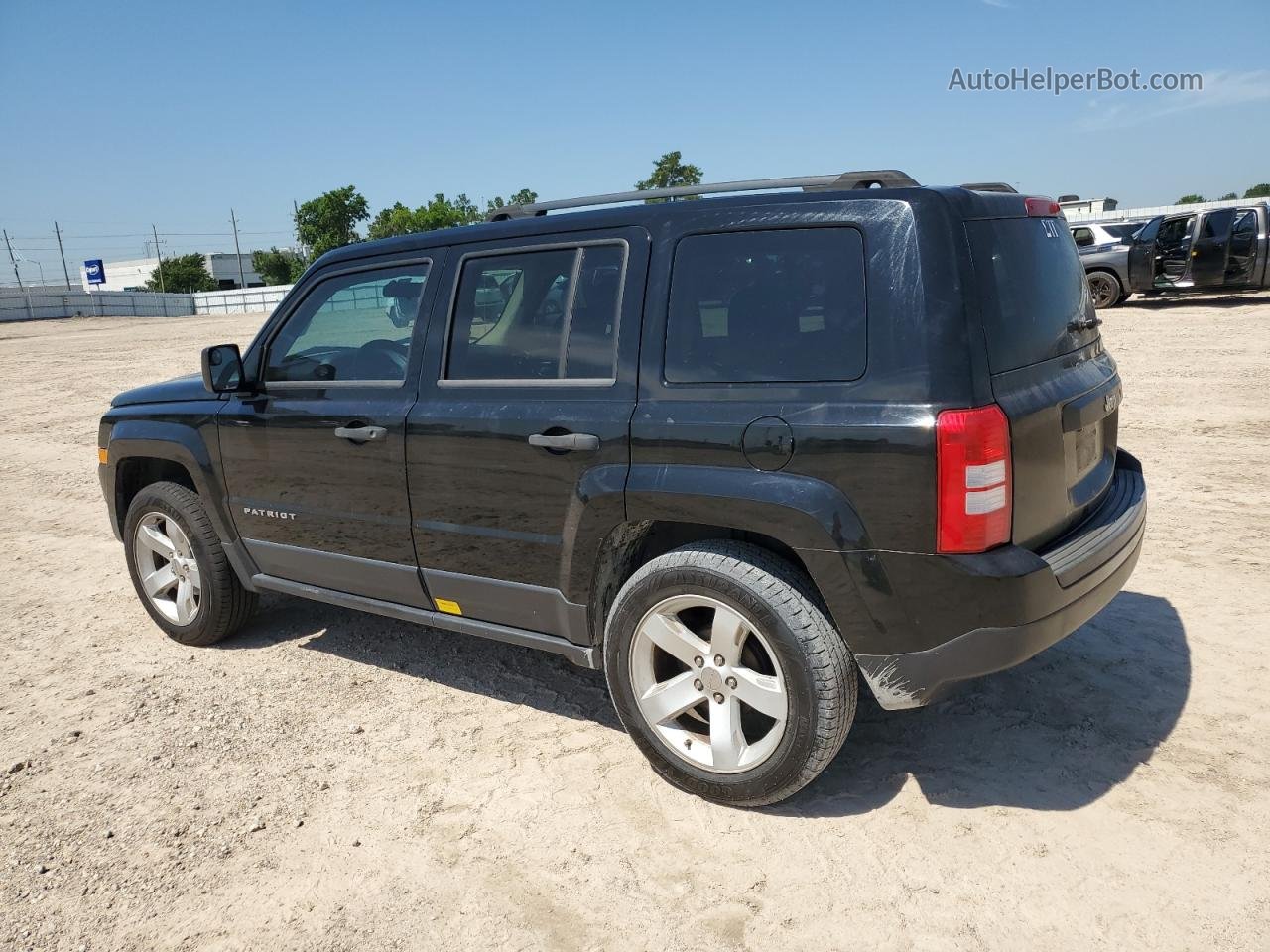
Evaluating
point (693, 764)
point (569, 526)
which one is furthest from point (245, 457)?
point (693, 764)

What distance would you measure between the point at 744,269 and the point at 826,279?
0.29 meters

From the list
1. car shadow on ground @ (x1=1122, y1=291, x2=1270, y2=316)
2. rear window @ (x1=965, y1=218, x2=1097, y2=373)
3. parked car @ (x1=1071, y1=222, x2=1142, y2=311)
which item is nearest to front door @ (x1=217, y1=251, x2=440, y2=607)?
rear window @ (x1=965, y1=218, x2=1097, y2=373)

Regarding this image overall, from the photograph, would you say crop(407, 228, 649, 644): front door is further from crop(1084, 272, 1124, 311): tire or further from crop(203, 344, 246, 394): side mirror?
crop(1084, 272, 1124, 311): tire

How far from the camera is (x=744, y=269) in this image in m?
3.00

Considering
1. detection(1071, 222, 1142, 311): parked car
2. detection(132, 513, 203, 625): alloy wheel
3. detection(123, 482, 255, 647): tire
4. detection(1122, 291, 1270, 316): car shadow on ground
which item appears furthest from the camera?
detection(1071, 222, 1142, 311): parked car

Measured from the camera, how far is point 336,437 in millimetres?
3906

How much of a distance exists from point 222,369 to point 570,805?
99.1 inches

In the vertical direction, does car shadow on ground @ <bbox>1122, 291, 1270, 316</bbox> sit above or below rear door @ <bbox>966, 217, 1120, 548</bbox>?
below

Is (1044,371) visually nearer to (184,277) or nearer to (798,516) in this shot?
(798,516)

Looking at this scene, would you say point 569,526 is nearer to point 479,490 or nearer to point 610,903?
point 479,490

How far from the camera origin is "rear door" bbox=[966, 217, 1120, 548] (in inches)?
109

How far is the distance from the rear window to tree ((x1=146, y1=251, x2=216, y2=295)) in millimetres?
111453

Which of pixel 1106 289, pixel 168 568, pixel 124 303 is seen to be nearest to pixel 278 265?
pixel 124 303

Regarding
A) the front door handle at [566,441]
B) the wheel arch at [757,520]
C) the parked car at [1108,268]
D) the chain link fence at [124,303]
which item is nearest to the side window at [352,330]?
the front door handle at [566,441]
